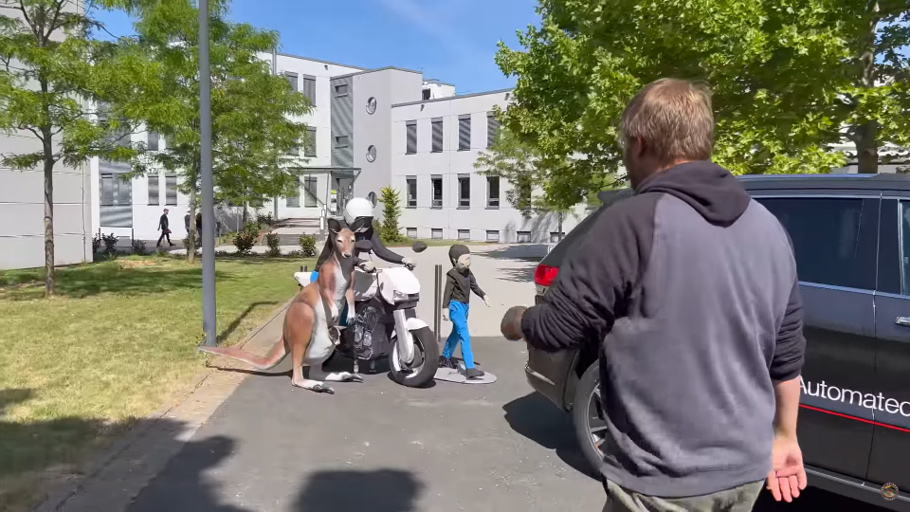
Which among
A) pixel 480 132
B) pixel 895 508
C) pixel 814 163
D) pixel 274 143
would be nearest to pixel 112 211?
pixel 480 132

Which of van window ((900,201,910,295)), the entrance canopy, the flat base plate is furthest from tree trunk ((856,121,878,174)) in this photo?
the entrance canopy

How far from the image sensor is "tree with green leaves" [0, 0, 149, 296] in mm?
11609

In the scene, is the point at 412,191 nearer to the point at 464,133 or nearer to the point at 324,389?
the point at 464,133

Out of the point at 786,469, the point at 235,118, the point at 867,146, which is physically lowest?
the point at 786,469

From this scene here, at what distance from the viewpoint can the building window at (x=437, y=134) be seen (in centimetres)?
4450

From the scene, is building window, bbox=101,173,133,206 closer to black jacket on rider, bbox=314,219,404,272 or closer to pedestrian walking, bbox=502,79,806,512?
black jacket on rider, bbox=314,219,404,272

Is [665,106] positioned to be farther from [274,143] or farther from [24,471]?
[274,143]

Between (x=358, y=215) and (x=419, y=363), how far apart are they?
1.50m

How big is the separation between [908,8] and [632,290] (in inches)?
473

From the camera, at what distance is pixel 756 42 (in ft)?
35.0

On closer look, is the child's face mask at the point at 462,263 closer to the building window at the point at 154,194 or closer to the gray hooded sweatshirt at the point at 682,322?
the gray hooded sweatshirt at the point at 682,322

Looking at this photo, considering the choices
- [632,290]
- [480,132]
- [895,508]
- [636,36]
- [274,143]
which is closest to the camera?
[632,290]

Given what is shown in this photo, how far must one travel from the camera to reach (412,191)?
47.3m

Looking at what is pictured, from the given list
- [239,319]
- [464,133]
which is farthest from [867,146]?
[464,133]
